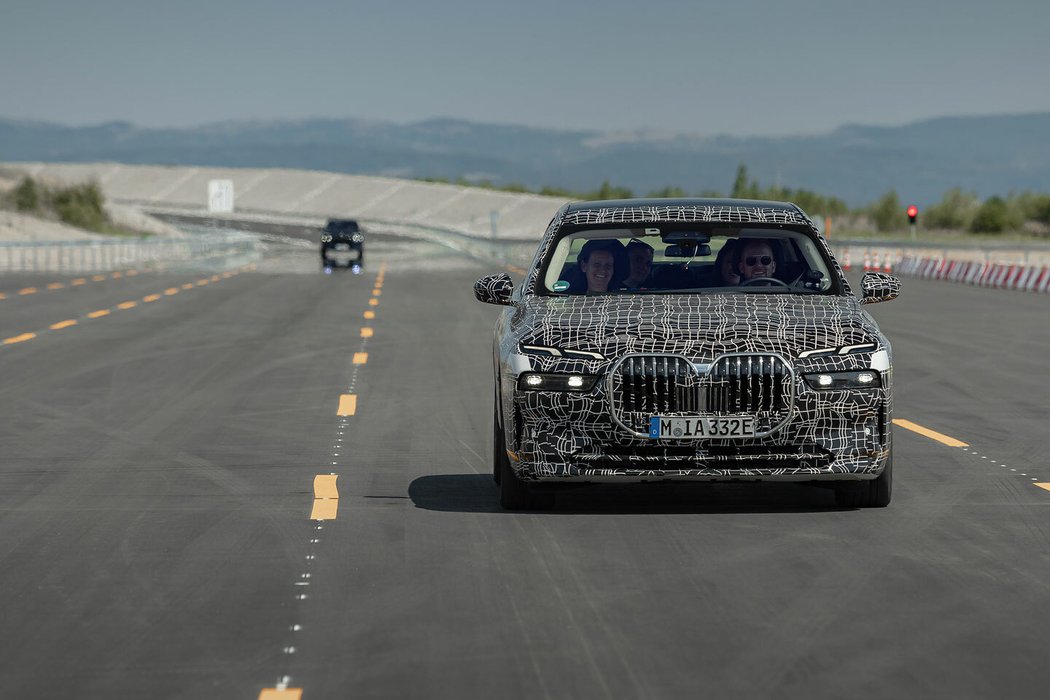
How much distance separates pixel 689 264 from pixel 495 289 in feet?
3.81

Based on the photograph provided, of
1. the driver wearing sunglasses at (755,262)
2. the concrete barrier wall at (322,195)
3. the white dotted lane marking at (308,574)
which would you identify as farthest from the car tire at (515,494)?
the concrete barrier wall at (322,195)

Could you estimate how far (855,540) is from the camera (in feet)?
27.6

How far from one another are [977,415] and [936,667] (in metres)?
8.46

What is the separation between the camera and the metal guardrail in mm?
55062

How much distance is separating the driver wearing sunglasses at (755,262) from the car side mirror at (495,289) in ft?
4.48

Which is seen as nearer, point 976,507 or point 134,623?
point 134,623

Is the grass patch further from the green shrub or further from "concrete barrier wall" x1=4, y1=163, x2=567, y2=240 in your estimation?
"concrete barrier wall" x1=4, y1=163, x2=567, y2=240

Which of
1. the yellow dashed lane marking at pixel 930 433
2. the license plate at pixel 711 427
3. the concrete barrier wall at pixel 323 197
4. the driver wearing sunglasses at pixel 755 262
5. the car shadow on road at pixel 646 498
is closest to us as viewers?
the license plate at pixel 711 427

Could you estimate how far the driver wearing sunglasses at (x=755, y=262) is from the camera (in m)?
10.2

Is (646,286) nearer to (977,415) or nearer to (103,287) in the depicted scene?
(977,415)

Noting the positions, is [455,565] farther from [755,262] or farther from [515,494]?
[755,262]

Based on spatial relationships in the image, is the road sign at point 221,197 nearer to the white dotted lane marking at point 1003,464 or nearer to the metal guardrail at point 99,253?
the metal guardrail at point 99,253

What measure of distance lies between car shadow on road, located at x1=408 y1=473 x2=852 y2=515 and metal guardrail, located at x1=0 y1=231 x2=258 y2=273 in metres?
44.0

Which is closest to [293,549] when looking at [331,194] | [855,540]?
[855,540]
